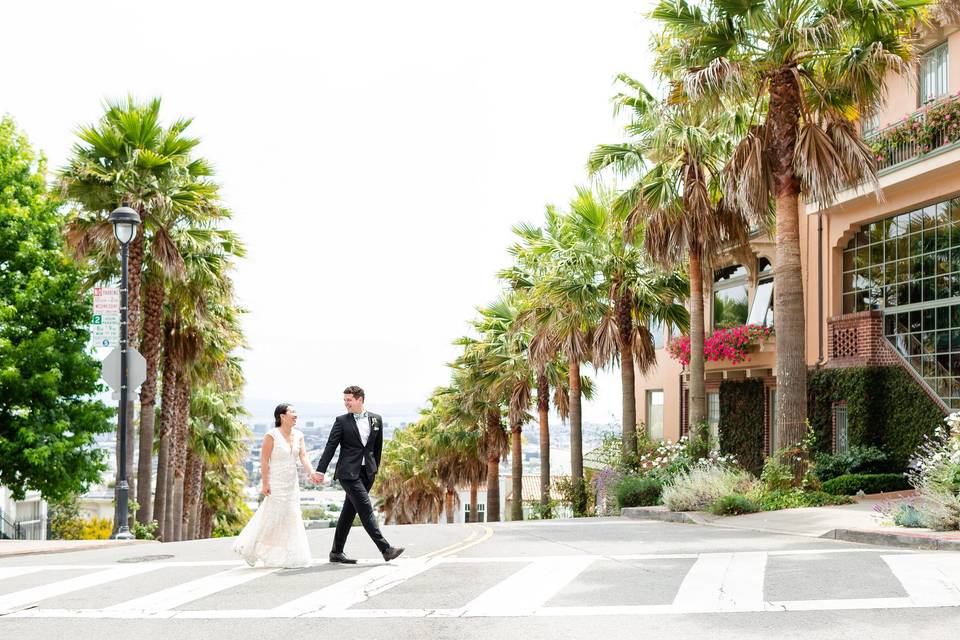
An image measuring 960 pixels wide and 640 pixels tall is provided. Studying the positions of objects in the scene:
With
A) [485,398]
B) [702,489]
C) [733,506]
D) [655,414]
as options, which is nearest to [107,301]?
[702,489]

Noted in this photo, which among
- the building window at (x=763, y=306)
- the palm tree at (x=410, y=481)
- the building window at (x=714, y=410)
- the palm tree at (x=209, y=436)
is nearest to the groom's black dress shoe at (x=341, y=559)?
the building window at (x=763, y=306)

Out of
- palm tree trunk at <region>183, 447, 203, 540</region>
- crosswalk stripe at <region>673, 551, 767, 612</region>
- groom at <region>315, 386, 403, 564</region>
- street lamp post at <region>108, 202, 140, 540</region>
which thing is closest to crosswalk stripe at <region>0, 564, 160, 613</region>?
groom at <region>315, 386, 403, 564</region>

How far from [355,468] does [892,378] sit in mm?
16441

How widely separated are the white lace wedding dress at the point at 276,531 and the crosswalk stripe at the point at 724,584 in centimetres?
424

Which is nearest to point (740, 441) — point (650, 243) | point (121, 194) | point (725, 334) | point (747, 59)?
point (725, 334)

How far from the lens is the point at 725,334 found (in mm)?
29031

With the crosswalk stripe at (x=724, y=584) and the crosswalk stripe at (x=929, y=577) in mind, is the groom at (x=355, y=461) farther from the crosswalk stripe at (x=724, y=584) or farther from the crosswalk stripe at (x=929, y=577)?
the crosswalk stripe at (x=929, y=577)

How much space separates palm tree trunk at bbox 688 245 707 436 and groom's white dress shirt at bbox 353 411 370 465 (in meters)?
14.1

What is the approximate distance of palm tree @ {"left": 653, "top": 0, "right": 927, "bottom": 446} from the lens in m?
18.1

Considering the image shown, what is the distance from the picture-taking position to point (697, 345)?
23.7m

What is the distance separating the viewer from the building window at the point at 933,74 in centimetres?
2233

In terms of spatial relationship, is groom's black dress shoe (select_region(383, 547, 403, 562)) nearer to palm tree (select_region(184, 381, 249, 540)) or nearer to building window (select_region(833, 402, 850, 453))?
building window (select_region(833, 402, 850, 453))

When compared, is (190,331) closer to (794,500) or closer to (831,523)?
(794,500)

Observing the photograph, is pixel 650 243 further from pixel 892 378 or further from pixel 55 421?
pixel 55 421
